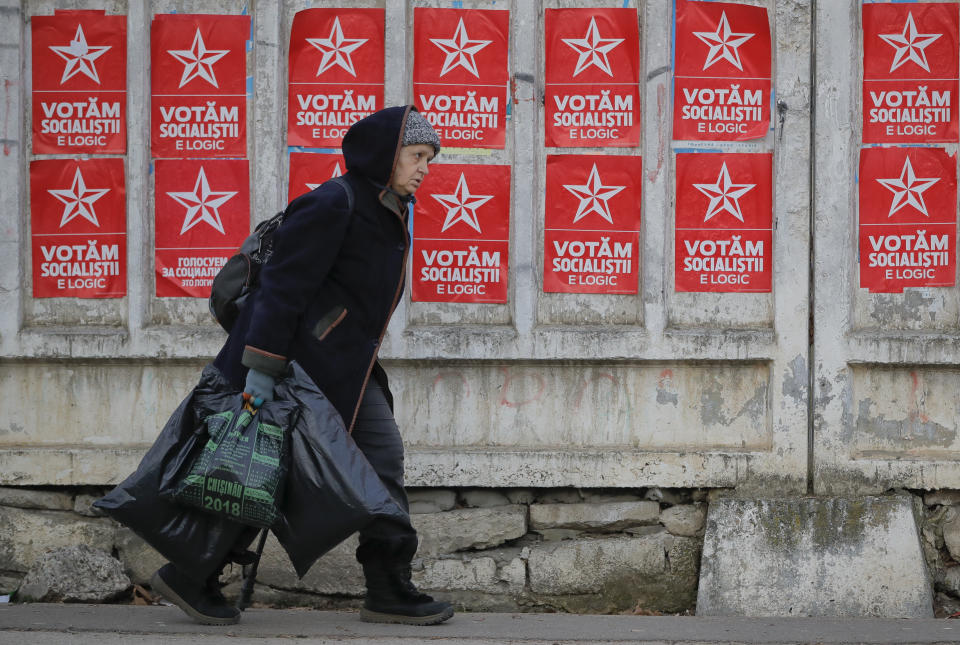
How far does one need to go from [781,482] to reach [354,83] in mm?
2763

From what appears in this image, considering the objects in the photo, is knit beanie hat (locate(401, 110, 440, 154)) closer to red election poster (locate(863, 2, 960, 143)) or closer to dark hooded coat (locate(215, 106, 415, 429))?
dark hooded coat (locate(215, 106, 415, 429))

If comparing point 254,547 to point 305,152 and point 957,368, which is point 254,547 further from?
point 957,368

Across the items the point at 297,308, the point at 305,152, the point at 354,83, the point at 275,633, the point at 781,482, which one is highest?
the point at 354,83

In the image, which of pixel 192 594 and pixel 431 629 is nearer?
pixel 192 594

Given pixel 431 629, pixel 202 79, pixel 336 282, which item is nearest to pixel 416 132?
pixel 336 282

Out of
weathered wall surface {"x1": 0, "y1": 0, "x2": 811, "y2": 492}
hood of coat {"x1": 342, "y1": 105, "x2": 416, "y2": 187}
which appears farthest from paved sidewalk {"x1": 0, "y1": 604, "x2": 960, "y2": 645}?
hood of coat {"x1": 342, "y1": 105, "x2": 416, "y2": 187}

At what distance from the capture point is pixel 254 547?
5262 mm

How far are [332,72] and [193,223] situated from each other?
98 cm

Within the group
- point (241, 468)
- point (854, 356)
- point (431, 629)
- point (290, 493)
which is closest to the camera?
point (241, 468)

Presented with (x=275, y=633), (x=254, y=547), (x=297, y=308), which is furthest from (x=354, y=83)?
(x=275, y=633)

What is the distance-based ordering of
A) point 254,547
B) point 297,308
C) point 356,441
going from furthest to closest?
point 254,547
point 356,441
point 297,308

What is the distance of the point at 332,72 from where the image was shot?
5430 mm

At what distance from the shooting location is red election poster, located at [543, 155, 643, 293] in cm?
543

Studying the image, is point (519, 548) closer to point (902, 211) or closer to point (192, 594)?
point (192, 594)
